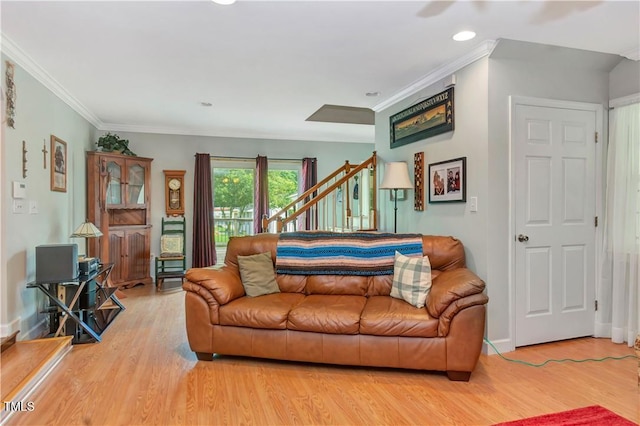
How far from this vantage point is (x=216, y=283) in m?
2.96

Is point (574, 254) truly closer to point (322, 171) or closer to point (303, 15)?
Result: point (303, 15)

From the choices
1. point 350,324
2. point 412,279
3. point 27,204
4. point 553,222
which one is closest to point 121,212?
point 27,204

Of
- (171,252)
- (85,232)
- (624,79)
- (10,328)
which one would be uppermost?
(624,79)

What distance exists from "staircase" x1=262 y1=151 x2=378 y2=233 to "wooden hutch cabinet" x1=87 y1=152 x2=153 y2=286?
193 cm

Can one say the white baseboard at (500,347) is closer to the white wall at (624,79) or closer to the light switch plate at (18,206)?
the white wall at (624,79)

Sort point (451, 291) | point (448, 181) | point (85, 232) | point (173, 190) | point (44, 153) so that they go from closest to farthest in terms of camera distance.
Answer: point (451, 291) < point (448, 181) < point (44, 153) < point (85, 232) < point (173, 190)

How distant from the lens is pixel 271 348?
2.83 metres

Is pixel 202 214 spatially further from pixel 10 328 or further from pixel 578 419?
pixel 578 419

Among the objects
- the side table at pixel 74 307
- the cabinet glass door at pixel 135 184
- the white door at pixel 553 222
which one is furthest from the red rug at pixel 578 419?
the cabinet glass door at pixel 135 184

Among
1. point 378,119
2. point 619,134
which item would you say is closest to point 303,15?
point 378,119

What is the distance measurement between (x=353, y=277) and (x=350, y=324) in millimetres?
693

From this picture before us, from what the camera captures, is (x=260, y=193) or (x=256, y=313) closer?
(x=256, y=313)

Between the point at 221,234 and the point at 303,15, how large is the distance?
15.5ft

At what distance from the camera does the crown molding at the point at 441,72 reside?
3.04 metres
